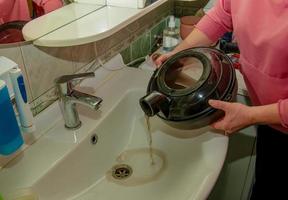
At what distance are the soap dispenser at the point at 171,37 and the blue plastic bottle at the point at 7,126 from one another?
31.0 inches

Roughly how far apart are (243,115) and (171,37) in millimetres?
625

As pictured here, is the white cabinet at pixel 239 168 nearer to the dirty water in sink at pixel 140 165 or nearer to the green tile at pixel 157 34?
the dirty water in sink at pixel 140 165

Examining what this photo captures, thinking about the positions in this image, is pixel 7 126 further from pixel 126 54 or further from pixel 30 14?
pixel 126 54

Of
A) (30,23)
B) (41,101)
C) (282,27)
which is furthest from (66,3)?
(282,27)

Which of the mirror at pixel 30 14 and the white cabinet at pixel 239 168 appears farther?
the white cabinet at pixel 239 168

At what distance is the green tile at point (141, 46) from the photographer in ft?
3.94

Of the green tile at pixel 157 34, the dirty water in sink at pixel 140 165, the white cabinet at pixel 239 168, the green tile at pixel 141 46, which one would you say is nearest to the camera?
the dirty water in sink at pixel 140 165

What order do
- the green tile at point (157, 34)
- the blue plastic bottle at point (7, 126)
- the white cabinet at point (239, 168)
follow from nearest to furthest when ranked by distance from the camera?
the blue plastic bottle at point (7, 126) < the white cabinet at point (239, 168) < the green tile at point (157, 34)

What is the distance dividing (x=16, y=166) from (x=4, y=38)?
301mm

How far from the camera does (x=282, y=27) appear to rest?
70cm

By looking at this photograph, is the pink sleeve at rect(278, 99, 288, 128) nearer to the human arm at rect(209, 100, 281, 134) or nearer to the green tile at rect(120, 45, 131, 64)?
the human arm at rect(209, 100, 281, 134)

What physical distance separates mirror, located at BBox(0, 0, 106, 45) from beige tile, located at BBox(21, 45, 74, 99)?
4 centimetres

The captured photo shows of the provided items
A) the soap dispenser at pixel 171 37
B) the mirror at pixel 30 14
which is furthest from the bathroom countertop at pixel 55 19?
the soap dispenser at pixel 171 37

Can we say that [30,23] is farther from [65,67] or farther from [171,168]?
Result: [171,168]
